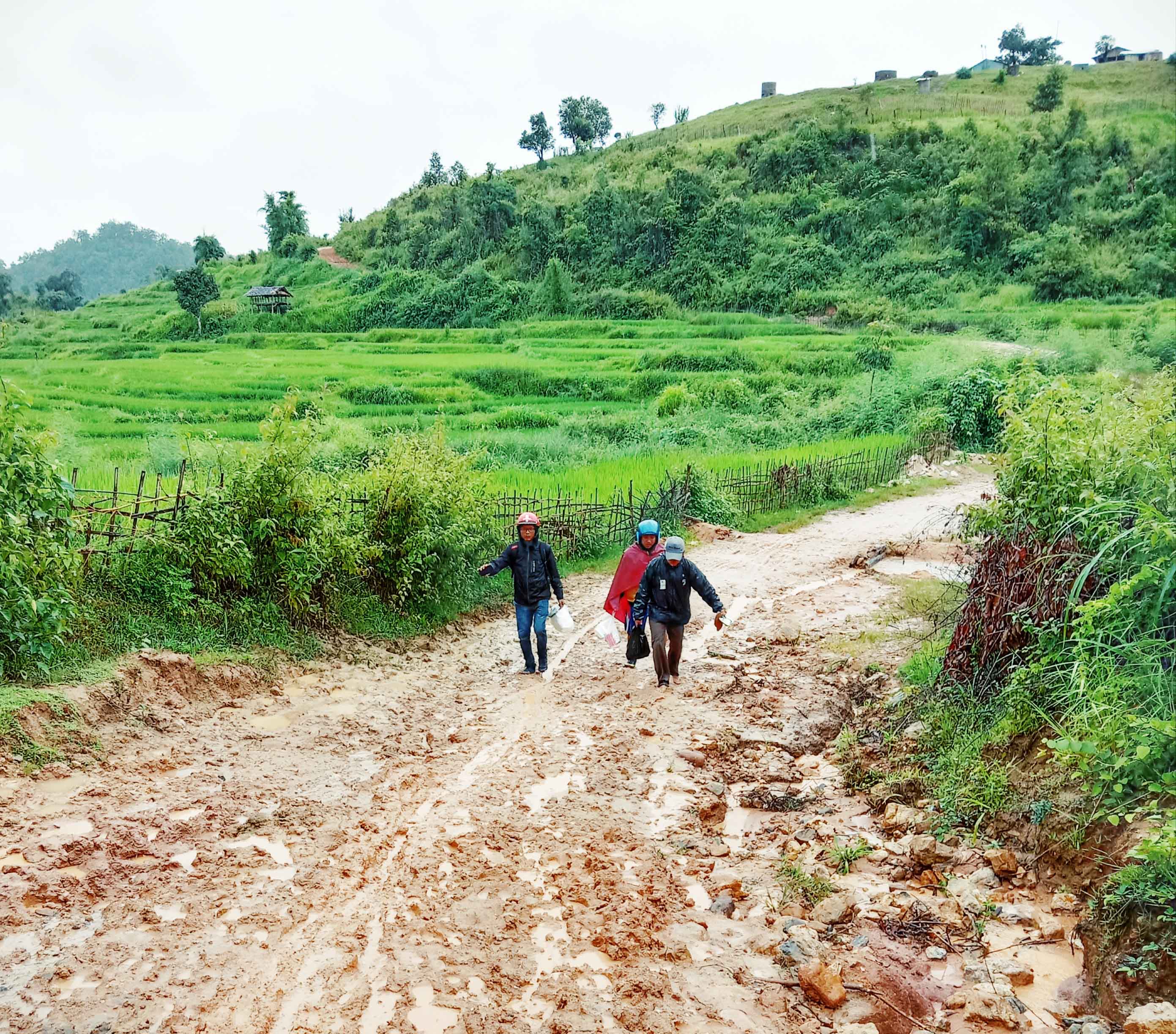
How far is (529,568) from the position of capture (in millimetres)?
8125

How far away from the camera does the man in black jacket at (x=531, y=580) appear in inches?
320

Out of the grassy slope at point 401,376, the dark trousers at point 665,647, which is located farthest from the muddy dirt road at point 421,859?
the grassy slope at point 401,376

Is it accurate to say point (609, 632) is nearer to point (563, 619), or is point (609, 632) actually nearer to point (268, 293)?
point (563, 619)

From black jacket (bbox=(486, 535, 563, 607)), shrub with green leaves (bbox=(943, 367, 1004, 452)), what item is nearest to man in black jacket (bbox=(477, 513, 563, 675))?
black jacket (bbox=(486, 535, 563, 607))

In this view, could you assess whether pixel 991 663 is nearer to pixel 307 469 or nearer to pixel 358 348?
pixel 307 469

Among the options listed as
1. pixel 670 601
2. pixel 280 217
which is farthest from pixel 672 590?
pixel 280 217

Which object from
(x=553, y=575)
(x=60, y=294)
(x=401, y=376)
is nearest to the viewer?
(x=553, y=575)

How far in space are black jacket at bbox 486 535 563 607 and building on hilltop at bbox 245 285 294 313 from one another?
149 feet

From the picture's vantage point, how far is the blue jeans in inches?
326

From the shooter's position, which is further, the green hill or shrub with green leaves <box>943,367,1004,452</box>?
the green hill

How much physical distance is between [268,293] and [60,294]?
27024 mm

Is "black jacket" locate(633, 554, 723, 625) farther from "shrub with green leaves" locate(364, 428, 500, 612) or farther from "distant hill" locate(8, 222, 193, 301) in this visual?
"distant hill" locate(8, 222, 193, 301)

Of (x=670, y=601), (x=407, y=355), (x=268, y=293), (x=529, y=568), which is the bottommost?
(x=670, y=601)

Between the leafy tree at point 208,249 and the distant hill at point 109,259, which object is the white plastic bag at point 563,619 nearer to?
the leafy tree at point 208,249
